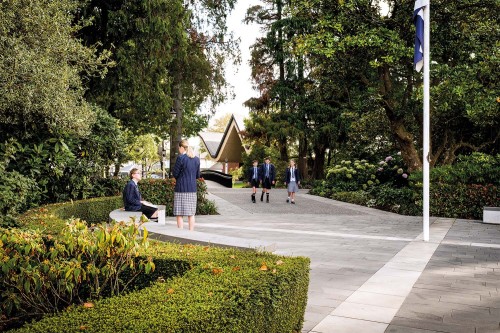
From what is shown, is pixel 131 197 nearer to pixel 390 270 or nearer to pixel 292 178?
pixel 390 270

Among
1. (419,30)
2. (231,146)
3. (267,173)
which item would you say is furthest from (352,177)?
(231,146)

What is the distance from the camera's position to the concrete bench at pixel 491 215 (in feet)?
41.9

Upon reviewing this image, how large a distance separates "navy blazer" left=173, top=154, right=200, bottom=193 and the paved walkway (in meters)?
2.07

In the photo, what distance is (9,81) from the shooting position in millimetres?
8648

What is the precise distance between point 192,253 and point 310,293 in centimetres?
178

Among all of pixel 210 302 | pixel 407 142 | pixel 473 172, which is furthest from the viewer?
pixel 407 142

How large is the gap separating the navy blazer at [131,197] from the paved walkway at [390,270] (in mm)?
2451

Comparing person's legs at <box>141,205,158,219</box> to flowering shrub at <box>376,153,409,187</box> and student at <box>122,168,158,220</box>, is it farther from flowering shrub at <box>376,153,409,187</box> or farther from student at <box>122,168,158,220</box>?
flowering shrub at <box>376,153,409,187</box>

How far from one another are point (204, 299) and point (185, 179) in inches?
234

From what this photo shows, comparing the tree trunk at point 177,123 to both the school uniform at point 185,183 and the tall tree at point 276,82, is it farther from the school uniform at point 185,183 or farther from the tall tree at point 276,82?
the school uniform at point 185,183

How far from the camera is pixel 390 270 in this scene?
21.4 ft

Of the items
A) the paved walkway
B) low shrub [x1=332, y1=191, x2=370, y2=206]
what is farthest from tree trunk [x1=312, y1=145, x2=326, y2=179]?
the paved walkway

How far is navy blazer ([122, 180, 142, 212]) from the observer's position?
8.68 m

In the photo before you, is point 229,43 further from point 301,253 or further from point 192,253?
point 192,253
